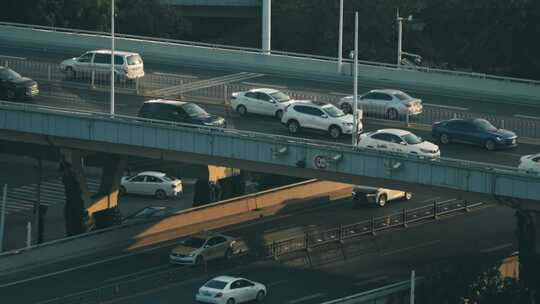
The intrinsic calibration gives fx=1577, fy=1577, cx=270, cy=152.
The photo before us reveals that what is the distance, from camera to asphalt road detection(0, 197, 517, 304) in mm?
67000

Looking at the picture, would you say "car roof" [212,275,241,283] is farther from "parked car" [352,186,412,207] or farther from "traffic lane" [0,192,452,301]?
"parked car" [352,186,412,207]

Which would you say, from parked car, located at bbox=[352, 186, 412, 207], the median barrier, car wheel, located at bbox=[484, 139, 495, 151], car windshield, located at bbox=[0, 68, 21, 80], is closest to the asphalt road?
the median barrier

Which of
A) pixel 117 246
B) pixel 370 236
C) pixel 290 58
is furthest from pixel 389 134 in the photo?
pixel 290 58

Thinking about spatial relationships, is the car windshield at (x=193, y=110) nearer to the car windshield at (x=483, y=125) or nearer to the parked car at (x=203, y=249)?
the parked car at (x=203, y=249)

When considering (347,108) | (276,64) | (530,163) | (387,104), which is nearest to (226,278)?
(530,163)

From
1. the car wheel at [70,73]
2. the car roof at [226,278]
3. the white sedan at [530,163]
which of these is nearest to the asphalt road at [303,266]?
the car roof at [226,278]

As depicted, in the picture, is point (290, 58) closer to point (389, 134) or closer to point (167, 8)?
point (389, 134)

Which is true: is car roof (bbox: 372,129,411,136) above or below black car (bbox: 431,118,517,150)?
above

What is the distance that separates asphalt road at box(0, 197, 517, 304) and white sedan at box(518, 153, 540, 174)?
7606 mm

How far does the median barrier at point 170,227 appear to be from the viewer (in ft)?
234

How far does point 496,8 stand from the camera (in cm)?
10744

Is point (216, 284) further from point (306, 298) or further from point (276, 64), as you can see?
point (276, 64)

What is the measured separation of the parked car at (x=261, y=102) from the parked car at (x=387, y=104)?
3168 millimetres

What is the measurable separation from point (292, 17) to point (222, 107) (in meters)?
36.3
